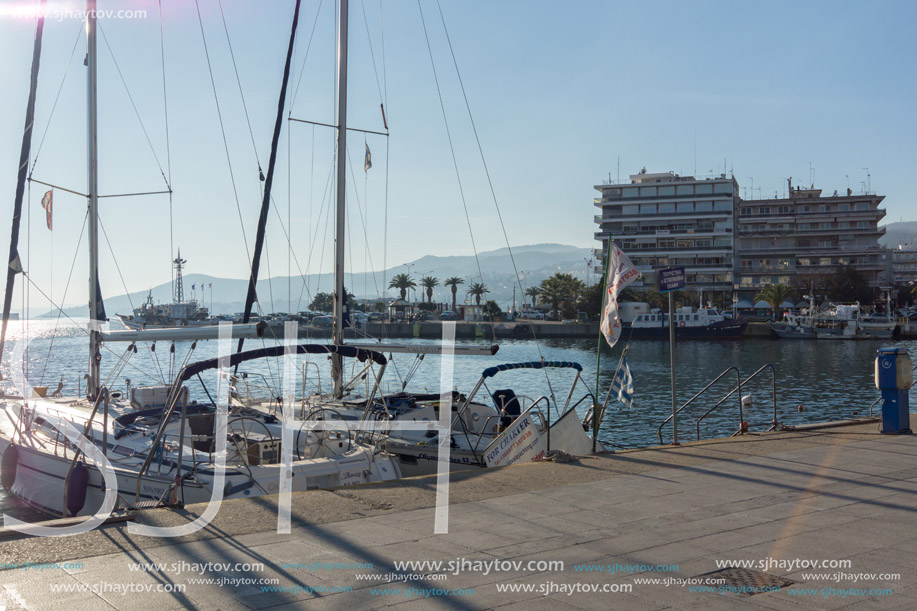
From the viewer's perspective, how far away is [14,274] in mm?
17719

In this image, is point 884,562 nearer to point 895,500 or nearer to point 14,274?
point 895,500

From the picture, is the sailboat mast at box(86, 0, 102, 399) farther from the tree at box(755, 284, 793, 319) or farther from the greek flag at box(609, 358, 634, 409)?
the tree at box(755, 284, 793, 319)

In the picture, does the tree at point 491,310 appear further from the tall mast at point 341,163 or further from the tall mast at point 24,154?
the tall mast at point 24,154

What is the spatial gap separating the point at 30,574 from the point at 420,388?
37.4 metres

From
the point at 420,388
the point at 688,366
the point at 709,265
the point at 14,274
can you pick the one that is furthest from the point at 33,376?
the point at 709,265

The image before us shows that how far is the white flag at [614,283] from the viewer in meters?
13.6

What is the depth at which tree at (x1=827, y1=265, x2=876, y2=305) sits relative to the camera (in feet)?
386

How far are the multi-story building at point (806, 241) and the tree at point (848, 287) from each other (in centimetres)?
268

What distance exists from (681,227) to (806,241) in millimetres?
21995

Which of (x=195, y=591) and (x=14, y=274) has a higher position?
(x=14, y=274)

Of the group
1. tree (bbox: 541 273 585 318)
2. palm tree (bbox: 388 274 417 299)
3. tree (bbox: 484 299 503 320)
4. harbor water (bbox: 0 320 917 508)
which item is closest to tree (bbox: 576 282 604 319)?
tree (bbox: 541 273 585 318)

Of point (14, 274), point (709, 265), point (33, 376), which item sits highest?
point (709, 265)

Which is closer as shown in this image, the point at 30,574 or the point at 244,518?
the point at 30,574

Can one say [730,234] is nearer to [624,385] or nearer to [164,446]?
[624,385]
